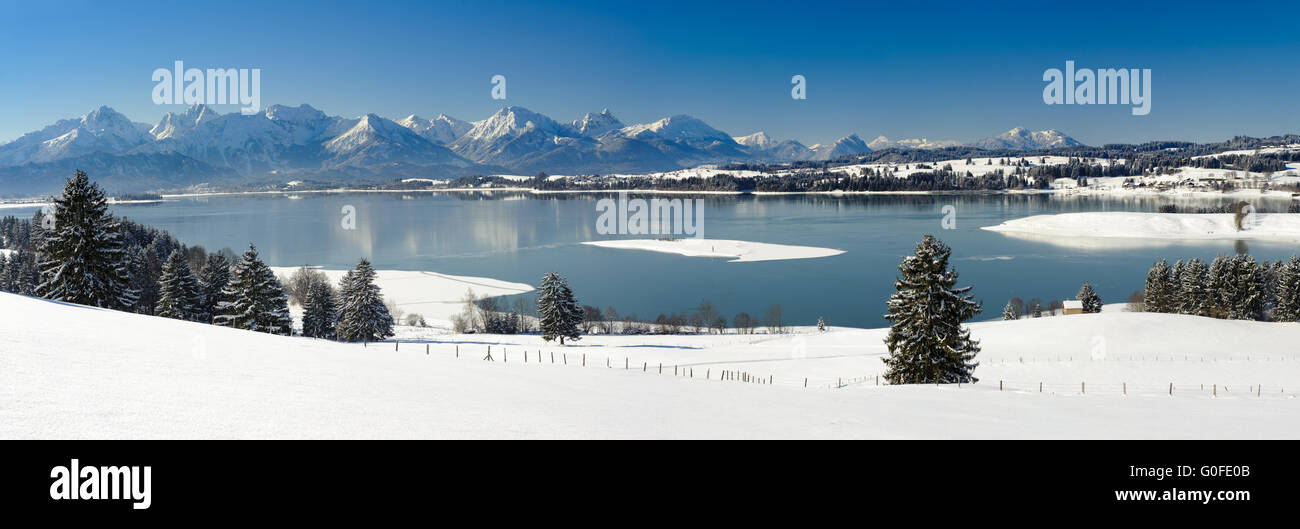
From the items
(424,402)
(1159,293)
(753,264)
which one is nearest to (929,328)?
(424,402)

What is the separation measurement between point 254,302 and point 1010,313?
52185 mm

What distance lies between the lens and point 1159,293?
177 ft

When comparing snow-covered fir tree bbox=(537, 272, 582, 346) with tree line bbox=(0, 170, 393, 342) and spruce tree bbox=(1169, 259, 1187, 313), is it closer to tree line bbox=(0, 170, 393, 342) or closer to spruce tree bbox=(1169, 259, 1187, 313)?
tree line bbox=(0, 170, 393, 342)

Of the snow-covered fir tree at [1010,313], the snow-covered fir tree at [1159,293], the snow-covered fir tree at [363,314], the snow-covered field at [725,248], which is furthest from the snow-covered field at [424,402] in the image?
the snow-covered field at [725,248]

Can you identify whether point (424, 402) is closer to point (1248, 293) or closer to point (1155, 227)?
point (1248, 293)

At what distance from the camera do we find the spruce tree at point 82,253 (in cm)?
3055

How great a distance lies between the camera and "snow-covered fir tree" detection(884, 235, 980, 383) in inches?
896

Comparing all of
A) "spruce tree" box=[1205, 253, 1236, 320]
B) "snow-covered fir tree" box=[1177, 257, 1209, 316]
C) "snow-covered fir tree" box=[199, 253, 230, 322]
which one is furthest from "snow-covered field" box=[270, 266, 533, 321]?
"spruce tree" box=[1205, 253, 1236, 320]

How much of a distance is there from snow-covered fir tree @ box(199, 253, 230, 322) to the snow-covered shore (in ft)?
345

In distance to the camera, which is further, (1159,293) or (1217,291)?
(1159,293)
